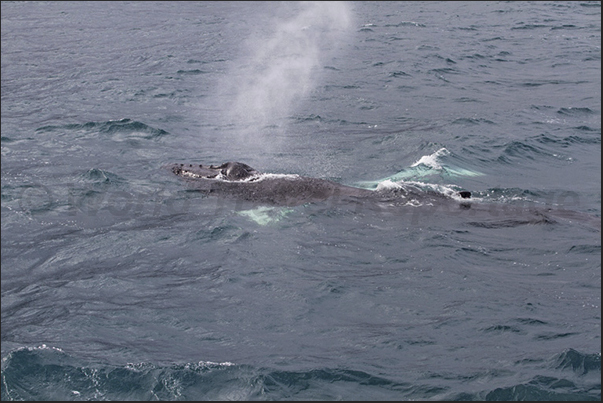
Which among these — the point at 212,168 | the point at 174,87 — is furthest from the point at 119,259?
the point at 174,87

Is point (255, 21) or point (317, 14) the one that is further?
point (317, 14)

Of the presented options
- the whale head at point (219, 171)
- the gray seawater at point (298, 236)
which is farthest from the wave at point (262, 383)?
the whale head at point (219, 171)

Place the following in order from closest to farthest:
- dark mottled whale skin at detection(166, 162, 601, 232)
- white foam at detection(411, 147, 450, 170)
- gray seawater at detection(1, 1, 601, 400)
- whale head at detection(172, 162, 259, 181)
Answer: gray seawater at detection(1, 1, 601, 400) < dark mottled whale skin at detection(166, 162, 601, 232) < whale head at detection(172, 162, 259, 181) < white foam at detection(411, 147, 450, 170)

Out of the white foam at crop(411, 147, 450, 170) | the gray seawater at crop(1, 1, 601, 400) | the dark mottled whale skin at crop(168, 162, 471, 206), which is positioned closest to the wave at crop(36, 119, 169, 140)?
the gray seawater at crop(1, 1, 601, 400)

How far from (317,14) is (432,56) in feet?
76.9

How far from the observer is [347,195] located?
75.2 feet

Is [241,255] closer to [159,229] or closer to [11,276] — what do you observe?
[159,229]

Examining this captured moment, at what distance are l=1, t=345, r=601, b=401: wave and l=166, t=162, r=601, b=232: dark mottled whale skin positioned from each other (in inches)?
303

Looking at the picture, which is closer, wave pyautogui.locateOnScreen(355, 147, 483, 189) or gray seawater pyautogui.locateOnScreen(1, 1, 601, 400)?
gray seawater pyautogui.locateOnScreen(1, 1, 601, 400)

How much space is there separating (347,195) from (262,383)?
33.3 ft

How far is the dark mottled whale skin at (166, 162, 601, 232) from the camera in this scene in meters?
21.5

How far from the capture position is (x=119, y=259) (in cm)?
1898

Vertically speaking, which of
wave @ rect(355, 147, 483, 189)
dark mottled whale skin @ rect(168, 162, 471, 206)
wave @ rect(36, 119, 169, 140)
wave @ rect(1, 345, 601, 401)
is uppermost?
wave @ rect(36, 119, 169, 140)

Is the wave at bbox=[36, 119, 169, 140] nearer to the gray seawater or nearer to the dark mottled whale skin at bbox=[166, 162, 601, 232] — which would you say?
the gray seawater
